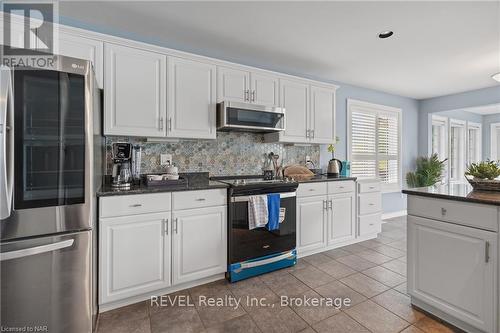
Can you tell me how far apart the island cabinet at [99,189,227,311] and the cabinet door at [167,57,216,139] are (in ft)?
2.37

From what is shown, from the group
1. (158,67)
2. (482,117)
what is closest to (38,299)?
(158,67)

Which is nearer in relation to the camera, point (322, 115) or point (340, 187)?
point (340, 187)

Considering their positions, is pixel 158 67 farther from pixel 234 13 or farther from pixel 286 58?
pixel 286 58

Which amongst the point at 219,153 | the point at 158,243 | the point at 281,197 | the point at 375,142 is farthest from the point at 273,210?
Answer: the point at 375,142

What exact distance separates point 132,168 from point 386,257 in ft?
10.1

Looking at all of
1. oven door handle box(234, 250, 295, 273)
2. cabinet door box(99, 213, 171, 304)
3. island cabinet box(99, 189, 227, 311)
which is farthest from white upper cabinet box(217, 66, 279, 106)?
oven door handle box(234, 250, 295, 273)

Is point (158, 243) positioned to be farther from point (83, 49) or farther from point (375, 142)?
point (375, 142)

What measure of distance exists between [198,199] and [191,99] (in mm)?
1066

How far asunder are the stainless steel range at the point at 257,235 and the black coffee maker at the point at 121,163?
0.95 metres

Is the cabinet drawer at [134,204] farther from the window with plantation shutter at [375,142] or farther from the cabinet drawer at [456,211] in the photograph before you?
the window with plantation shutter at [375,142]

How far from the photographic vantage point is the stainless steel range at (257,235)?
230 cm

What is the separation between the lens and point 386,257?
2.88 meters

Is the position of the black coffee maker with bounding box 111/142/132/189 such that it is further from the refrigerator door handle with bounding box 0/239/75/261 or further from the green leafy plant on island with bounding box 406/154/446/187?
the green leafy plant on island with bounding box 406/154/446/187

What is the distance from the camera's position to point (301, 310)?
1875mm
